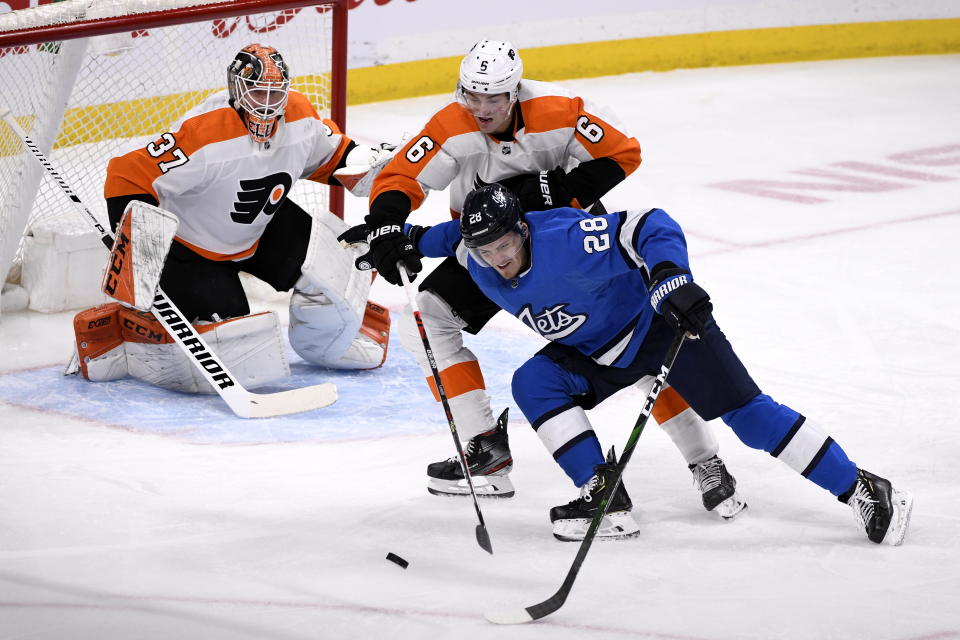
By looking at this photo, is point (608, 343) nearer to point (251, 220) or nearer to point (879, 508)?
point (879, 508)

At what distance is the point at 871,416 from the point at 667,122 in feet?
12.7

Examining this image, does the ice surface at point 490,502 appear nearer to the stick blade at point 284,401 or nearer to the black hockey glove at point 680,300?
the stick blade at point 284,401

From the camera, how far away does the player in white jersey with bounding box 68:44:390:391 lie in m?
3.44

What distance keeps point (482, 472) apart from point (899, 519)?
35.2 inches

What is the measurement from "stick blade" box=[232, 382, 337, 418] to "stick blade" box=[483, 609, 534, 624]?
1.34 meters

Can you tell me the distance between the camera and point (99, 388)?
3.56m

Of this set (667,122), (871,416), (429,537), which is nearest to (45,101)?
(429,537)

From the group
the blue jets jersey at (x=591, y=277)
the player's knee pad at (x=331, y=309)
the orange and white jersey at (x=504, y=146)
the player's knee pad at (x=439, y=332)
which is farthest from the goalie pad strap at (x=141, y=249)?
the blue jets jersey at (x=591, y=277)

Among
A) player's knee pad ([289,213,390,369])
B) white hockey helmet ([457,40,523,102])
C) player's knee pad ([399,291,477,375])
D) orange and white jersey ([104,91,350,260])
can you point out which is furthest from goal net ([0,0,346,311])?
player's knee pad ([399,291,477,375])

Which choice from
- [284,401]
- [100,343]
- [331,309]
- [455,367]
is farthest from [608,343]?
[100,343]

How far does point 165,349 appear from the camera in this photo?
3.54m

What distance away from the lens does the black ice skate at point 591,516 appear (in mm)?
2516

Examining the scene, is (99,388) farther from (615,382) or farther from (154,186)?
(615,382)

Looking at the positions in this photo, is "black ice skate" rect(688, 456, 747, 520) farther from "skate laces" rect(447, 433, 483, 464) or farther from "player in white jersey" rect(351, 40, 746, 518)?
"skate laces" rect(447, 433, 483, 464)
